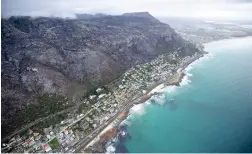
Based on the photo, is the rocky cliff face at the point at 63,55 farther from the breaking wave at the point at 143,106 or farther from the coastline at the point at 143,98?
the breaking wave at the point at 143,106

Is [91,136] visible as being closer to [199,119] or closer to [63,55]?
[199,119]

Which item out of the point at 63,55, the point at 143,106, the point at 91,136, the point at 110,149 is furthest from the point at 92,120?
the point at 63,55

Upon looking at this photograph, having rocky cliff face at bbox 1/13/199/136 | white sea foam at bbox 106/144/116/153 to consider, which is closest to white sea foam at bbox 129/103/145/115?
rocky cliff face at bbox 1/13/199/136

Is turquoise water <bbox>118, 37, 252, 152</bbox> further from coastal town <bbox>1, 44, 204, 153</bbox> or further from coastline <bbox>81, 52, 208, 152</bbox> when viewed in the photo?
coastal town <bbox>1, 44, 204, 153</bbox>

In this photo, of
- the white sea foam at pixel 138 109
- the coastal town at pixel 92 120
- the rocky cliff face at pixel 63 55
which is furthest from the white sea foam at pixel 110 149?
the rocky cliff face at pixel 63 55

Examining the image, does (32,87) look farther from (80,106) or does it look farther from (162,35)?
(162,35)
